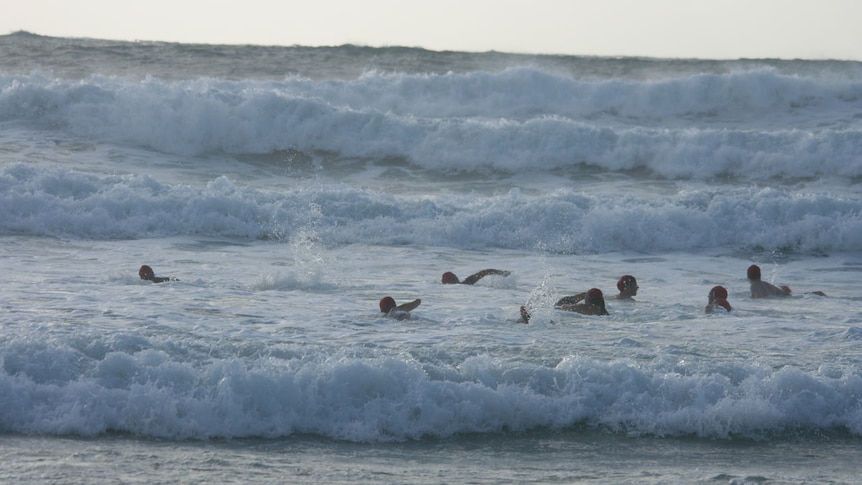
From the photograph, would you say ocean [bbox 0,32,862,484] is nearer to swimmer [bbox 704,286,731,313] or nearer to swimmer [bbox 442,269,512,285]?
swimmer [bbox 704,286,731,313]

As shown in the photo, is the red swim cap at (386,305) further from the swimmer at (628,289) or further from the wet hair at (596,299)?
the swimmer at (628,289)

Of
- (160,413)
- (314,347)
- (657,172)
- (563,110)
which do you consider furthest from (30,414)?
(563,110)

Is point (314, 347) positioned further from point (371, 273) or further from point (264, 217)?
point (264, 217)

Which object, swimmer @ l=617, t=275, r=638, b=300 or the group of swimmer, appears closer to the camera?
the group of swimmer

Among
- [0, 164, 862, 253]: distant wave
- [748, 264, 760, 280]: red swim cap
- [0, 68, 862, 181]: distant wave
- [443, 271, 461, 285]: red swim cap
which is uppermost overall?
[0, 68, 862, 181]: distant wave

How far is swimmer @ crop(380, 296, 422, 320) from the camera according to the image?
10016 mm

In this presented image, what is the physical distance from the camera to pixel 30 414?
23.3ft

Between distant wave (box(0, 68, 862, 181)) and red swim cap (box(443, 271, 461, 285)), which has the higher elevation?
distant wave (box(0, 68, 862, 181))

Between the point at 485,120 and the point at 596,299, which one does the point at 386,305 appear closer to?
the point at 596,299

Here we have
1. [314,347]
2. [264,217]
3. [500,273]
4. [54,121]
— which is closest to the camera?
[314,347]

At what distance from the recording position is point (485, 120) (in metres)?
25.6

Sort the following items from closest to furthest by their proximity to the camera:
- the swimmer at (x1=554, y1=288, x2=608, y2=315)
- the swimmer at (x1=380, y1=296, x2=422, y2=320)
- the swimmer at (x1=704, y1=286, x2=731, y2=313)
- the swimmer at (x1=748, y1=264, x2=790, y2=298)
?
the swimmer at (x1=380, y1=296, x2=422, y2=320)
the swimmer at (x1=554, y1=288, x2=608, y2=315)
the swimmer at (x1=704, y1=286, x2=731, y2=313)
the swimmer at (x1=748, y1=264, x2=790, y2=298)

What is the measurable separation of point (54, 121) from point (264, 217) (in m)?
9.06

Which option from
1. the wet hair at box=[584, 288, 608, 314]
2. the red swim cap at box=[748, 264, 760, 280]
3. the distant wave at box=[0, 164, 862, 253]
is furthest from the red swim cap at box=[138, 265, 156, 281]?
the red swim cap at box=[748, 264, 760, 280]
